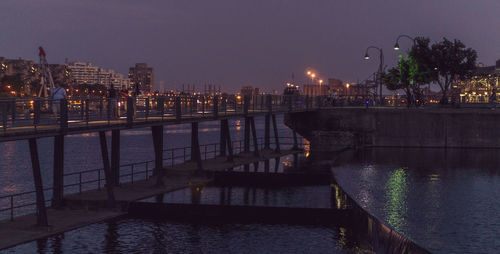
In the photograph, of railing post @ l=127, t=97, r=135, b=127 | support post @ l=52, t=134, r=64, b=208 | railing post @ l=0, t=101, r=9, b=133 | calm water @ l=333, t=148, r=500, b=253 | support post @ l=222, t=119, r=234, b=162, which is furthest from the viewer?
support post @ l=222, t=119, r=234, b=162

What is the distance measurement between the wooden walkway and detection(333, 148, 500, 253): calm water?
9384 millimetres

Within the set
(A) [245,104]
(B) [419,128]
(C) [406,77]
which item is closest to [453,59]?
(C) [406,77]

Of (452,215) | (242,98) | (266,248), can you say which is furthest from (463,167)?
(266,248)

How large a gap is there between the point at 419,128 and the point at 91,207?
42.6 metres

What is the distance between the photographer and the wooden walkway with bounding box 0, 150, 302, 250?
25464mm

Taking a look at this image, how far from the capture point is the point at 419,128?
65.9m

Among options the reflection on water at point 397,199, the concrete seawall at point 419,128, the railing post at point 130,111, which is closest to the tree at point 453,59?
the concrete seawall at point 419,128

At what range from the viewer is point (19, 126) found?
25.3 m

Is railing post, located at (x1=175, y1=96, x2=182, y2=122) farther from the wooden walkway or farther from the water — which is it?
the water

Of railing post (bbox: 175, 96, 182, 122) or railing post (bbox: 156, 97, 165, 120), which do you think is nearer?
railing post (bbox: 156, 97, 165, 120)

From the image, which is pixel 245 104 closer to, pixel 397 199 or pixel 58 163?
pixel 397 199

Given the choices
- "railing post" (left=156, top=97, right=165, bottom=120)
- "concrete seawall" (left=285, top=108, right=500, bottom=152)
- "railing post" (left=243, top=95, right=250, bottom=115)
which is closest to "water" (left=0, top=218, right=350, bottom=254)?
"railing post" (left=156, top=97, right=165, bottom=120)

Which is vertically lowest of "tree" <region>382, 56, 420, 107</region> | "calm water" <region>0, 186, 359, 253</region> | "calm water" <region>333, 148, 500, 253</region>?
"calm water" <region>0, 186, 359, 253</region>

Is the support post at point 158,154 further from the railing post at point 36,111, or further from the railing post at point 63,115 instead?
the railing post at point 36,111
